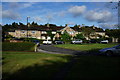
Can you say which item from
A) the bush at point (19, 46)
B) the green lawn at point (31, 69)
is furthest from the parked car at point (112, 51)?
the bush at point (19, 46)

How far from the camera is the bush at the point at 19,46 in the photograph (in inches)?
957

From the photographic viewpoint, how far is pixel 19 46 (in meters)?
24.5

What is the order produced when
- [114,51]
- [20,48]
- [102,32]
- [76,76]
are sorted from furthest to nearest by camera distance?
[102,32] < [20,48] < [114,51] < [76,76]

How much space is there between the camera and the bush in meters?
24.3

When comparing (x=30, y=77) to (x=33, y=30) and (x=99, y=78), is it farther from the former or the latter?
(x=33, y=30)

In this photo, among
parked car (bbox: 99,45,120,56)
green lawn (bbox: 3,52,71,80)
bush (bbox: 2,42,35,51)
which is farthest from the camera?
bush (bbox: 2,42,35,51)

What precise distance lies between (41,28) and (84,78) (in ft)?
232

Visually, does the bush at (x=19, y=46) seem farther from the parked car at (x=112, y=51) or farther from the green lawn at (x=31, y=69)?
the green lawn at (x=31, y=69)

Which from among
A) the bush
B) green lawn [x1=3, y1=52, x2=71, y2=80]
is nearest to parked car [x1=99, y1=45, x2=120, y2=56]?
green lawn [x1=3, y1=52, x2=71, y2=80]

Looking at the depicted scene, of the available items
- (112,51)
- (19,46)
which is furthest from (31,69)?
(19,46)

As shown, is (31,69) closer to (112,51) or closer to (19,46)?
(112,51)

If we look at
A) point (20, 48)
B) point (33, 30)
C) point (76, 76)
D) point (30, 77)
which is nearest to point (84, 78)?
point (76, 76)

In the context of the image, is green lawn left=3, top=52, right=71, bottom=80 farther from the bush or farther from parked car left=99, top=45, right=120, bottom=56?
the bush

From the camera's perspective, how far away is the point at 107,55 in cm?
1531
